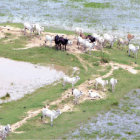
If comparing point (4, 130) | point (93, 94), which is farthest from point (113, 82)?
point (4, 130)

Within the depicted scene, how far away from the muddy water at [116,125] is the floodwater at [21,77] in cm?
529

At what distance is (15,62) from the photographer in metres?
28.9

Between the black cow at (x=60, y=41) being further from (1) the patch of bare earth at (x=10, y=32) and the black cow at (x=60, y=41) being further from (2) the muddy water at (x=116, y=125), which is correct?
(2) the muddy water at (x=116, y=125)

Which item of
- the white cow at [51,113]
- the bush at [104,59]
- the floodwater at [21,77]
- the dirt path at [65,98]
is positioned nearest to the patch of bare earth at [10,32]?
the floodwater at [21,77]

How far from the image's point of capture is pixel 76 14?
41.1 meters

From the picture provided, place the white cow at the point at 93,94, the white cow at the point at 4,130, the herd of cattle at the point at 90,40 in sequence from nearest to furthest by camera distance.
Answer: the white cow at the point at 4,130
the white cow at the point at 93,94
the herd of cattle at the point at 90,40

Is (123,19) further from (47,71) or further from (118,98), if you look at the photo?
(118,98)

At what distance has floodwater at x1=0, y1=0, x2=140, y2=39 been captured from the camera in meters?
37.3

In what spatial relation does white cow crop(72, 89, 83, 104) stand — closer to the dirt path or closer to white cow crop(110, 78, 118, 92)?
the dirt path

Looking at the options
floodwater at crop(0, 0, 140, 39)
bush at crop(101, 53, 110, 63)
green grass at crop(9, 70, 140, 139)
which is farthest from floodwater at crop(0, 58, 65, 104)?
floodwater at crop(0, 0, 140, 39)

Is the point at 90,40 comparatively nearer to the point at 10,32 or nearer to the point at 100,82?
the point at 10,32

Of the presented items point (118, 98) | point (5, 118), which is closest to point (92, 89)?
point (118, 98)

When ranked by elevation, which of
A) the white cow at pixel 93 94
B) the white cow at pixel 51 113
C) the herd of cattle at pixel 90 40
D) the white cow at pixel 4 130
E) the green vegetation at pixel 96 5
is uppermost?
the green vegetation at pixel 96 5

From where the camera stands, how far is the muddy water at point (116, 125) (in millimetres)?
18281
